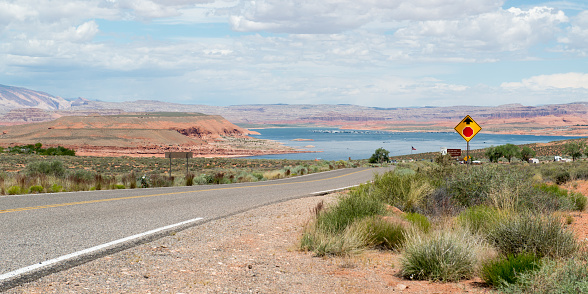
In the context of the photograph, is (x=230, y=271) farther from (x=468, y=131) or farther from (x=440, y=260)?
(x=468, y=131)

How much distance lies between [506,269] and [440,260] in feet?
2.60

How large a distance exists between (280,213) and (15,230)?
5.45m

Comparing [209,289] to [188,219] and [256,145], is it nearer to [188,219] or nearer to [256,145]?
[188,219]

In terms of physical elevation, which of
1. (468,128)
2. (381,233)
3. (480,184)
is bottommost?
(381,233)

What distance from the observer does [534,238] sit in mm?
5914

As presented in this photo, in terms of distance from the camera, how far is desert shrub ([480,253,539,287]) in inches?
195

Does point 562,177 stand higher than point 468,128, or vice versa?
point 468,128

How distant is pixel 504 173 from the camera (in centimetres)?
1072

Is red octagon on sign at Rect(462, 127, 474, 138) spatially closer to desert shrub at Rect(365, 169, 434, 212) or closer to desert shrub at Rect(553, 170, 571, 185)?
desert shrub at Rect(365, 169, 434, 212)

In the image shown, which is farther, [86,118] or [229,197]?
[86,118]

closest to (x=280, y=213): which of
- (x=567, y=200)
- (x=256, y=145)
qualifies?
(x=567, y=200)

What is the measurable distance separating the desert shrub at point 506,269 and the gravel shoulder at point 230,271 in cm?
16

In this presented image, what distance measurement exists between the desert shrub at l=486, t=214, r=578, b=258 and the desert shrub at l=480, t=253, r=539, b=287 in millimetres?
423

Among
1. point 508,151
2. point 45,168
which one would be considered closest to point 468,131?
point 45,168
